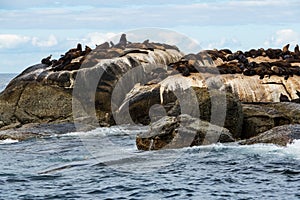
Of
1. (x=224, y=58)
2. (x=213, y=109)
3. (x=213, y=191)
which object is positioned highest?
(x=224, y=58)

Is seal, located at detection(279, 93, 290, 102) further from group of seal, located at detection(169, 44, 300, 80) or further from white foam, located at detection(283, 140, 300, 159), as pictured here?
white foam, located at detection(283, 140, 300, 159)

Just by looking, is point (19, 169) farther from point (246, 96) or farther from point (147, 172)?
point (246, 96)

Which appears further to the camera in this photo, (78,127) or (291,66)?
(291,66)

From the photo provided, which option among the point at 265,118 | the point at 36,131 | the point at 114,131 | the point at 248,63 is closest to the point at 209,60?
the point at 248,63

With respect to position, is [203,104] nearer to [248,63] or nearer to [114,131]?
[114,131]

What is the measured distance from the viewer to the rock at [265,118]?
21.1m

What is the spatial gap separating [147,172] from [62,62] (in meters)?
15.9

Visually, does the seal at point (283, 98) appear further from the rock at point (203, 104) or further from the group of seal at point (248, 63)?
the rock at point (203, 104)

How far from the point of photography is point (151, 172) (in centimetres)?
1451

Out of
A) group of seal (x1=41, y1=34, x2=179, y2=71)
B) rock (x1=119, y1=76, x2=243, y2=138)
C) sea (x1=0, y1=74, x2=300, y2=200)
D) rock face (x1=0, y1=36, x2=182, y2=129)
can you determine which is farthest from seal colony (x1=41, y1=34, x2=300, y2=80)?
sea (x1=0, y1=74, x2=300, y2=200)

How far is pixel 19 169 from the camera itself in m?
15.7

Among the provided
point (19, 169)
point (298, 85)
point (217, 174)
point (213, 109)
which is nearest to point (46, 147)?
point (19, 169)

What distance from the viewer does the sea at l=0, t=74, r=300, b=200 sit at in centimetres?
1237

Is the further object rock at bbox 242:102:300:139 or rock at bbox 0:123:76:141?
rock at bbox 0:123:76:141
